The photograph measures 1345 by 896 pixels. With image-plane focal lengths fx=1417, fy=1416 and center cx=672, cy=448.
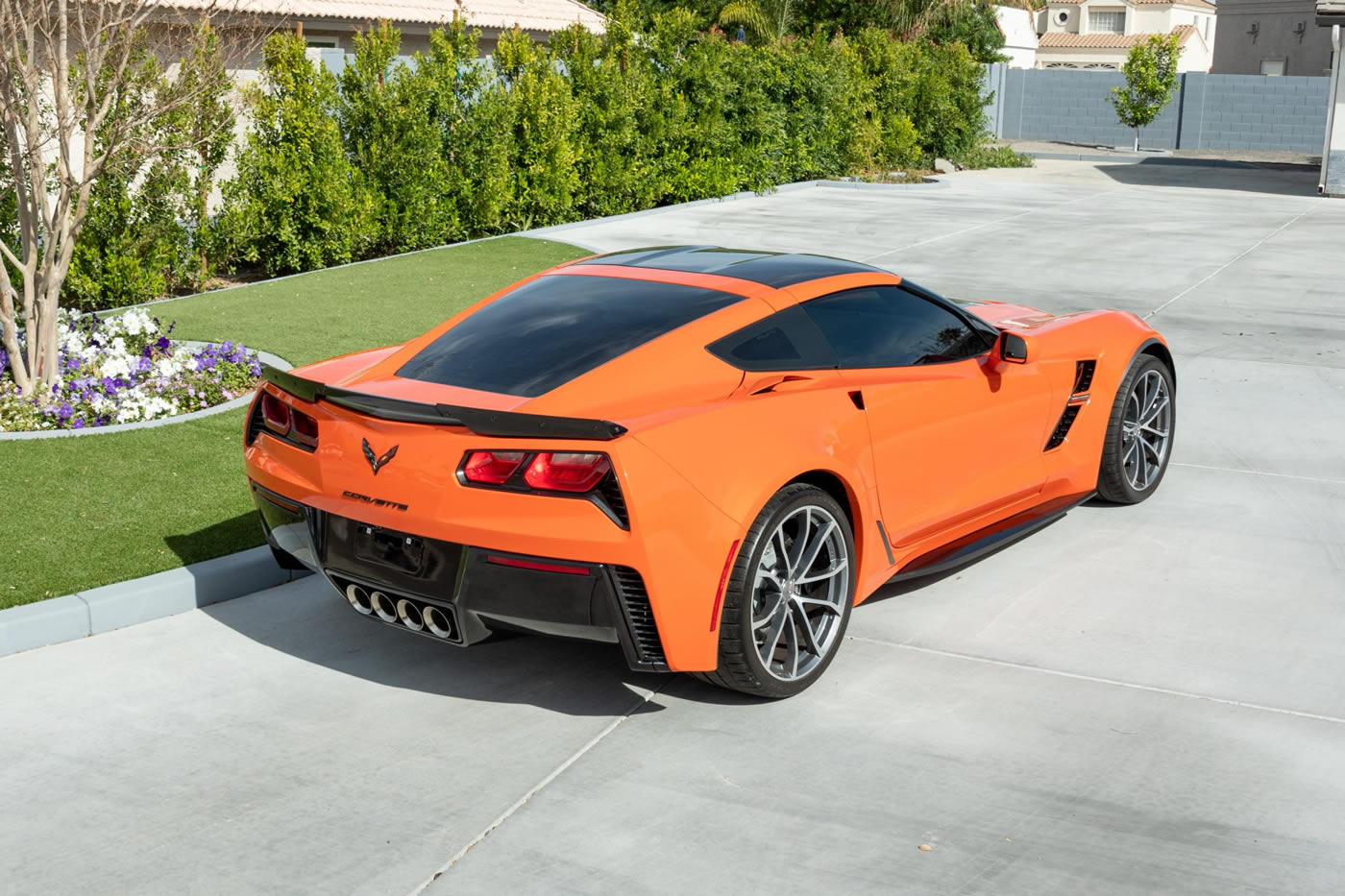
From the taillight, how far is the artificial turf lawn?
3.76 feet

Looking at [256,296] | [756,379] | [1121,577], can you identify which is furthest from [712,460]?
[256,296]

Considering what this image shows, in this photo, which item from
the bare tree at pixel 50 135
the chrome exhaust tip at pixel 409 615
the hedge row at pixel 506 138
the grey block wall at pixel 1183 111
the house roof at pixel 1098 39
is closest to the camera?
the chrome exhaust tip at pixel 409 615

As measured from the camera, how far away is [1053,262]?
15.8 m

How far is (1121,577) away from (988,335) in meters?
1.19

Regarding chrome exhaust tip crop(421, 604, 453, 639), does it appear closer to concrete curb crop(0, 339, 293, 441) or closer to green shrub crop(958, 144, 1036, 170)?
concrete curb crop(0, 339, 293, 441)

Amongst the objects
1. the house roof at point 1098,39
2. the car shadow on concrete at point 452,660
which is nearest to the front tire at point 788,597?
the car shadow on concrete at point 452,660

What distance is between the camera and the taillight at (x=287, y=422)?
4.83 m

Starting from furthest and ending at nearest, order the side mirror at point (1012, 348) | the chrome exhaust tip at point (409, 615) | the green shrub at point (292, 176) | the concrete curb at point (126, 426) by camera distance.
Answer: the green shrub at point (292, 176)
the concrete curb at point (126, 426)
the side mirror at point (1012, 348)
the chrome exhaust tip at point (409, 615)

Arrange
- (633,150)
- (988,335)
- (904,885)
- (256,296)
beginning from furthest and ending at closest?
(633,150), (256,296), (988,335), (904,885)

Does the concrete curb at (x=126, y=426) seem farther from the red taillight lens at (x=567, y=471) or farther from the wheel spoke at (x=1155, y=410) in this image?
the wheel spoke at (x=1155, y=410)

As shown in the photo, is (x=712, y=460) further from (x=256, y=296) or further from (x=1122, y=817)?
(x=256, y=296)

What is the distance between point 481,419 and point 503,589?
0.52m

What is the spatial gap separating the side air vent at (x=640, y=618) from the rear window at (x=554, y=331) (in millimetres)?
750

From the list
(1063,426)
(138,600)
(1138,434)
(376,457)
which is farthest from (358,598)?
(1138,434)
